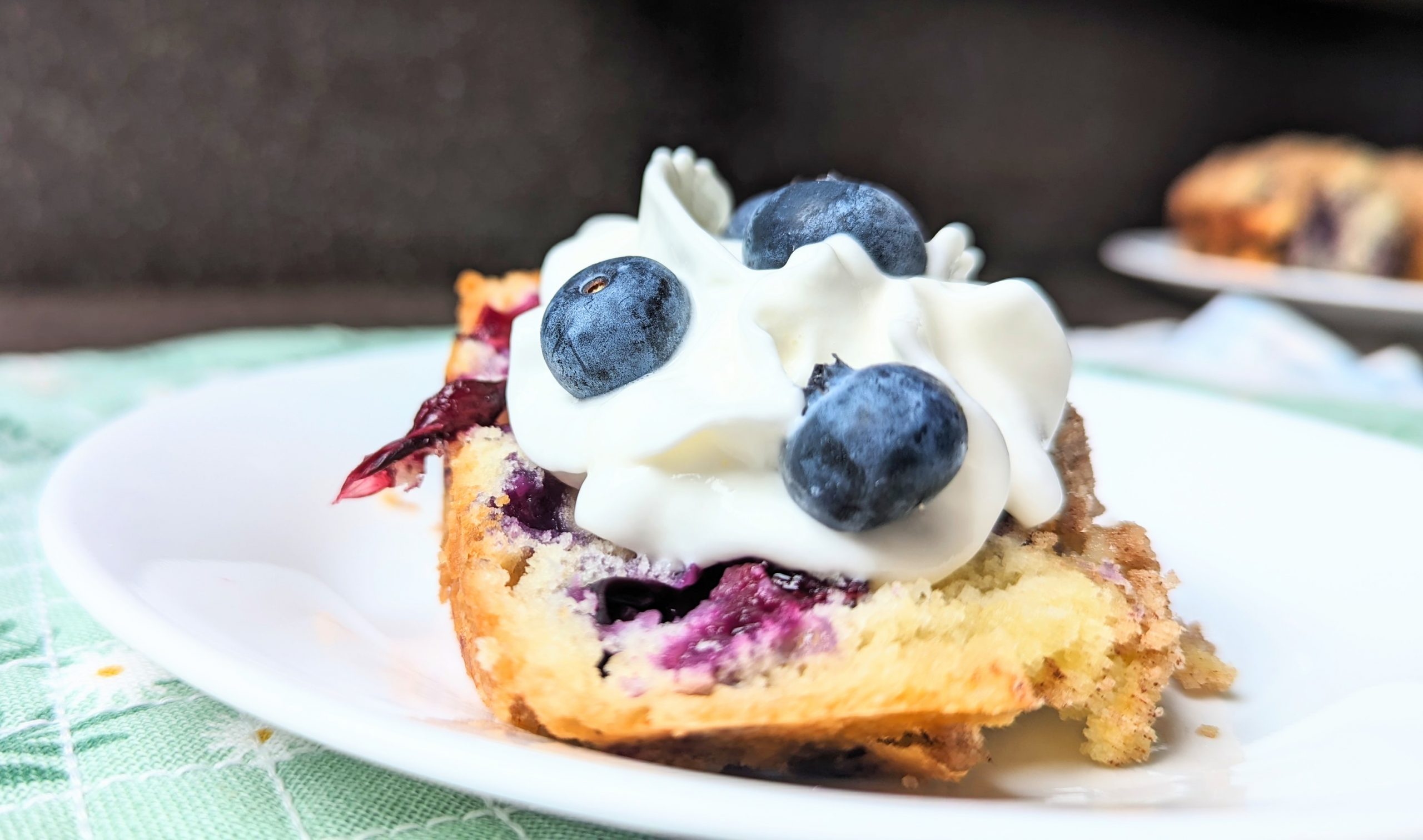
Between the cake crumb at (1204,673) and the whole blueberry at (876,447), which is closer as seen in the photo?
the whole blueberry at (876,447)

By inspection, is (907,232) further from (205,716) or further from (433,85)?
(433,85)

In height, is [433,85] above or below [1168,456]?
above

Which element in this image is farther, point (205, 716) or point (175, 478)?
point (175, 478)

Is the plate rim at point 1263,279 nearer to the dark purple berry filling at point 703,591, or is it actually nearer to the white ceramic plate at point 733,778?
the white ceramic plate at point 733,778

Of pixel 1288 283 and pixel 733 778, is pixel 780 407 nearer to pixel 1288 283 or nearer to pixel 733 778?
pixel 733 778

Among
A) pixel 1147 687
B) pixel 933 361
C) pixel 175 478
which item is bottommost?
pixel 1147 687

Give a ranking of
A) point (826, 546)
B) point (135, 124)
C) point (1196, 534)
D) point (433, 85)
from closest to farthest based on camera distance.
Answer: point (826, 546)
point (1196, 534)
point (135, 124)
point (433, 85)

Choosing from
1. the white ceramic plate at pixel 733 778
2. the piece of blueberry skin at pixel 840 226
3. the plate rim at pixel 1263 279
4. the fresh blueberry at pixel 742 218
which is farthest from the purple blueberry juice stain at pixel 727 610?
the plate rim at pixel 1263 279

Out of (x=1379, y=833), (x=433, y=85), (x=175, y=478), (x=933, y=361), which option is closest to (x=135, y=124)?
(x=433, y=85)
